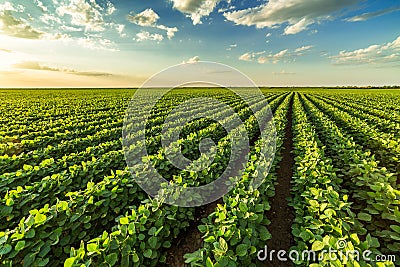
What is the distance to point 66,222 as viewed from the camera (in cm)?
313

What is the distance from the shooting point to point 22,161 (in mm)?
6125

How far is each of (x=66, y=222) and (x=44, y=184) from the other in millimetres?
1238

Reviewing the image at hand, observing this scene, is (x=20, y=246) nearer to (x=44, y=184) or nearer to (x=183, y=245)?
(x=44, y=184)

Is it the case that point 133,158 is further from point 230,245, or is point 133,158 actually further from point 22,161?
point 230,245

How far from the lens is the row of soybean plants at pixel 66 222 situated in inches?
97.8

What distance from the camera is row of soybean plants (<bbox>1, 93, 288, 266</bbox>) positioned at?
2.48 m

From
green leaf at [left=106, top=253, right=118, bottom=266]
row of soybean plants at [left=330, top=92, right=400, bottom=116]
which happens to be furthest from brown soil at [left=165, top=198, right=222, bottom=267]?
row of soybean plants at [left=330, top=92, right=400, bottom=116]

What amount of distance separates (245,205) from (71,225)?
241 centimetres

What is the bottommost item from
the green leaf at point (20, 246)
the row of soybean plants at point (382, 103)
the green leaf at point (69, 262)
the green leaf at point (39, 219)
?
the row of soybean plants at point (382, 103)

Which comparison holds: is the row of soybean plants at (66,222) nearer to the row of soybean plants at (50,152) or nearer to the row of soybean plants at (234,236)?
the row of soybean plants at (234,236)

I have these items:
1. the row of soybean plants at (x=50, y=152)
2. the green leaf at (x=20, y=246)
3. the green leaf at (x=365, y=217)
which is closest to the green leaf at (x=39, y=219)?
the green leaf at (x=20, y=246)

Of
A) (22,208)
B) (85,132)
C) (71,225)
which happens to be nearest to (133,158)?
(22,208)

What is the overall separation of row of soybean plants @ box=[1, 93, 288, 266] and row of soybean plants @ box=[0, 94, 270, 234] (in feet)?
2.34

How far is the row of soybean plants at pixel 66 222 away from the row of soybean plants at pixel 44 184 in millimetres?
713
